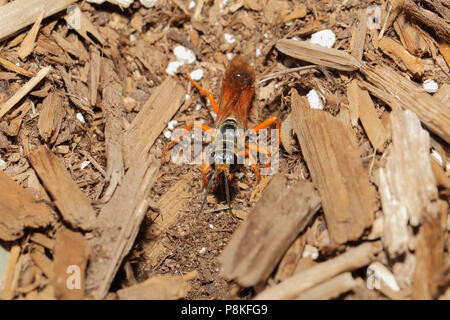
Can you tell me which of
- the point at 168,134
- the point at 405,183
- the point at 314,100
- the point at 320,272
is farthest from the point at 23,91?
the point at 405,183

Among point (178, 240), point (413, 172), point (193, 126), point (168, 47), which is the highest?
point (168, 47)

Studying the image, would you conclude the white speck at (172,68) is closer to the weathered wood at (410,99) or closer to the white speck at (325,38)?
the white speck at (325,38)

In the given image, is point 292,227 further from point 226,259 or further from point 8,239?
point 8,239

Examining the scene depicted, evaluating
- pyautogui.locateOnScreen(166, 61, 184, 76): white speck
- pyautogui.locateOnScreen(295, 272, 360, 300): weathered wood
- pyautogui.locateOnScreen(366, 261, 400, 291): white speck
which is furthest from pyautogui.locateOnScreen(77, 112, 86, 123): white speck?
pyautogui.locateOnScreen(366, 261, 400, 291): white speck

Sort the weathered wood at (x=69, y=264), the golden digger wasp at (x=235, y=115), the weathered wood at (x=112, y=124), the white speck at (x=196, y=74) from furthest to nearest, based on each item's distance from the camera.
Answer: the white speck at (x=196, y=74)
the golden digger wasp at (x=235, y=115)
the weathered wood at (x=112, y=124)
the weathered wood at (x=69, y=264)

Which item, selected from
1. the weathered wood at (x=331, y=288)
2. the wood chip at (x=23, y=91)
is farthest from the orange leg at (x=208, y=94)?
the weathered wood at (x=331, y=288)
